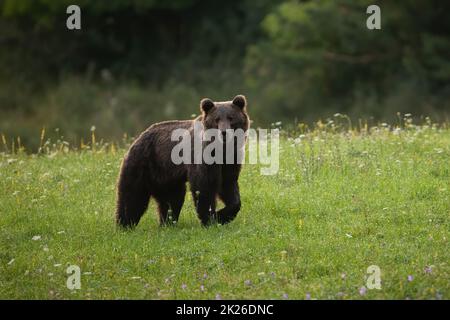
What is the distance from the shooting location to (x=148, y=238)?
32.8 feet

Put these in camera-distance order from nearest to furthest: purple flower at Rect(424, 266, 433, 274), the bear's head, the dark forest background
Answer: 1. purple flower at Rect(424, 266, 433, 274)
2. the bear's head
3. the dark forest background

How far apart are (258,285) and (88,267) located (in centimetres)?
201

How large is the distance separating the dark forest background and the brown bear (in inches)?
460

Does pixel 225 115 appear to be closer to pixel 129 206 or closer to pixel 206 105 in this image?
pixel 206 105

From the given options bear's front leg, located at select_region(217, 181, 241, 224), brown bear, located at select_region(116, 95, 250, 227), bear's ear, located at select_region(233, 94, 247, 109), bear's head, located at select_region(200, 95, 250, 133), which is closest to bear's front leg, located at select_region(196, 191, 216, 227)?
brown bear, located at select_region(116, 95, 250, 227)

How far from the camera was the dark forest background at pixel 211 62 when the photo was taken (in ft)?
86.3

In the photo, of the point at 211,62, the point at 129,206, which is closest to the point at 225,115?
the point at 129,206

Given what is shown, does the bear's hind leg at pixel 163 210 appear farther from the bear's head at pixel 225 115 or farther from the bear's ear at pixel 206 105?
the bear's ear at pixel 206 105

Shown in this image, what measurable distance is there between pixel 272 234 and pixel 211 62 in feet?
84.8

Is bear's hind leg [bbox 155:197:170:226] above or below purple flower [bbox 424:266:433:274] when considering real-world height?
above

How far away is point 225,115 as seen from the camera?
9.98 meters

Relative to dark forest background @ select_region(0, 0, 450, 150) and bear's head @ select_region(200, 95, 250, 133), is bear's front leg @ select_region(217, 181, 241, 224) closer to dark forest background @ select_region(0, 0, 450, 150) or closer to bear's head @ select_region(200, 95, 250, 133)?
bear's head @ select_region(200, 95, 250, 133)

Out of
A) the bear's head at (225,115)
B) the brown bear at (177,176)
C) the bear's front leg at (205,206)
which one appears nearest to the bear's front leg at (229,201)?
the brown bear at (177,176)

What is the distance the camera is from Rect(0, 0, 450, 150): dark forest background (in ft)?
86.3
